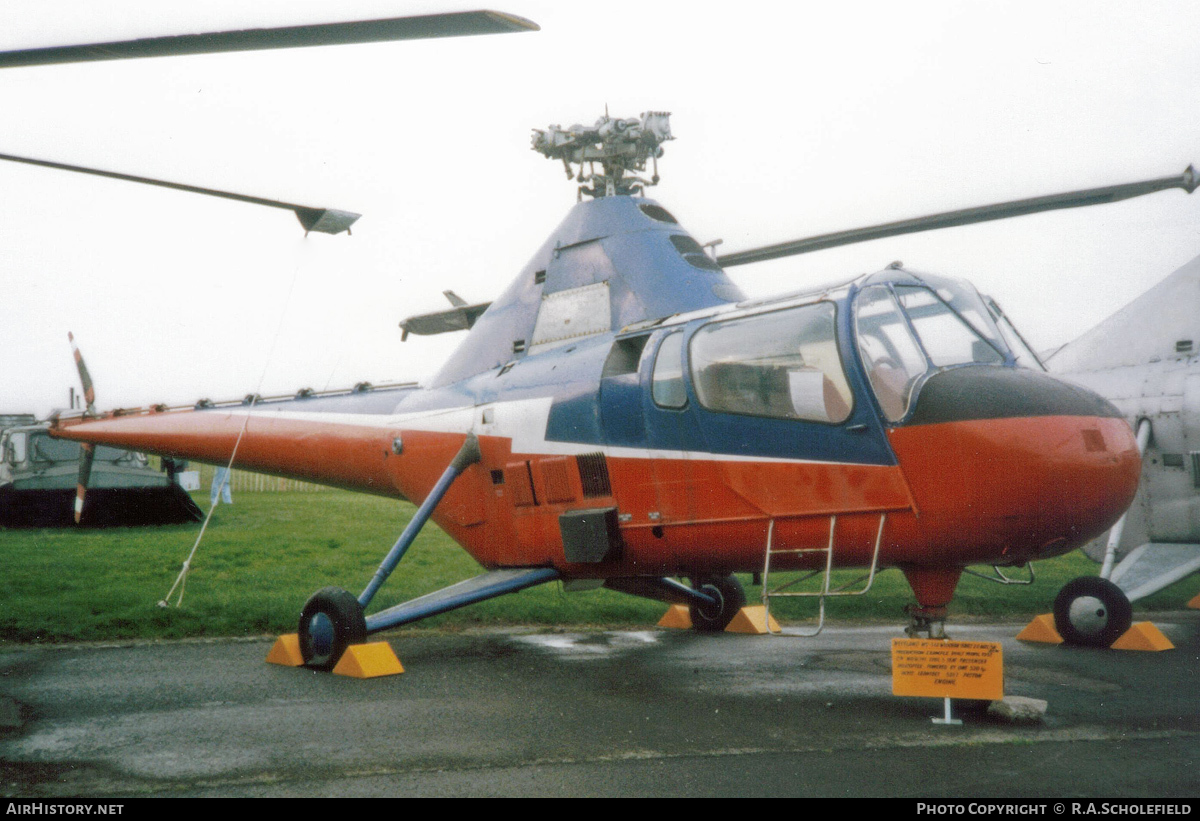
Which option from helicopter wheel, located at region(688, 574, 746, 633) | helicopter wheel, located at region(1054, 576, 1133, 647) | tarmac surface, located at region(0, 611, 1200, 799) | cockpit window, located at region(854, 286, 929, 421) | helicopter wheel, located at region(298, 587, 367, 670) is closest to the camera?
tarmac surface, located at region(0, 611, 1200, 799)

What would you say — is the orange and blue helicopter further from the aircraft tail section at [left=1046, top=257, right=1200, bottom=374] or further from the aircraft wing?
the aircraft tail section at [left=1046, top=257, right=1200, bottom=374]

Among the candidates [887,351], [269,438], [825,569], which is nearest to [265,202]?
[887,351]

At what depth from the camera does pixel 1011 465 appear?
5.07 meters

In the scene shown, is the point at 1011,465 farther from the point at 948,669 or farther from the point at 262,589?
the point at 262,589

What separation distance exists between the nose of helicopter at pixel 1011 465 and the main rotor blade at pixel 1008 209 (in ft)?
6.60

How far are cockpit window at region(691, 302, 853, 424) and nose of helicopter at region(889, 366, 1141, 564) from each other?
0.54 meters

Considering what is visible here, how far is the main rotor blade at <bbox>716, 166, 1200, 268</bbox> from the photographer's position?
664 centimetres

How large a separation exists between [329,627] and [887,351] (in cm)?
487

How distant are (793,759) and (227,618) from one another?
6.95m

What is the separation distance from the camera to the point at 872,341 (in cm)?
565

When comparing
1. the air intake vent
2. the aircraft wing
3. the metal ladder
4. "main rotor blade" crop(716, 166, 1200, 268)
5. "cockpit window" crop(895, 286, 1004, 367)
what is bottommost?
the aircraft wing

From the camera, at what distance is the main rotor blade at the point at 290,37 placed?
123 inches

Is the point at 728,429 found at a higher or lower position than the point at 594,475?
higher

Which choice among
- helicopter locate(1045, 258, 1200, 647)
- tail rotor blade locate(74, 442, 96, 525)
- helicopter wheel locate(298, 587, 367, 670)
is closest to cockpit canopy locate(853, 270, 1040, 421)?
helicopter locate(1045, 258, 1200, 647)
